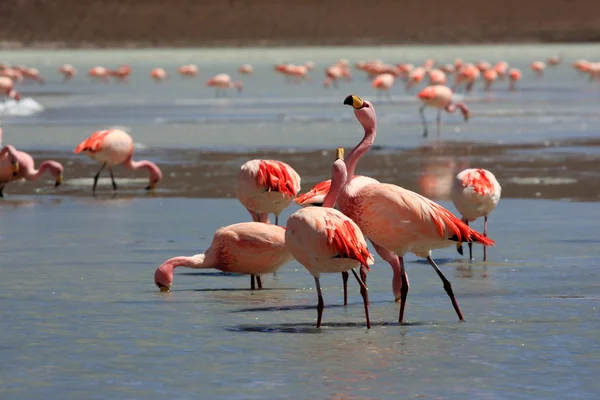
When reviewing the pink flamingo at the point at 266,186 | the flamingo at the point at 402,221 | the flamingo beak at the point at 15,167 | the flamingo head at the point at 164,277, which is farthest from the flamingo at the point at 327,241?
the flamingo beak at the point at 15,167

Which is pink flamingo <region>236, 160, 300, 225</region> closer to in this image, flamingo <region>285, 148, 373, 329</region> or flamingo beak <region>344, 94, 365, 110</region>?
flamingo beak <region>344, 94, 365, 110</region>

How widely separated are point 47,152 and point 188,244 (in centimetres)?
980

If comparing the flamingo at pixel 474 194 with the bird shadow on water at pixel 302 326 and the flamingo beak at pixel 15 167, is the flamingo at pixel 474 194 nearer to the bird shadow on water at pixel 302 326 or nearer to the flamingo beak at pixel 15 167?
the bird shadow on water at pixel 302 326

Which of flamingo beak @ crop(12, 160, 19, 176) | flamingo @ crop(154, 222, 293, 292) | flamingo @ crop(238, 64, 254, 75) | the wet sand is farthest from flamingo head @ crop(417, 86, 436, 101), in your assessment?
flamingo @ crop(238, 64, 254, 75)

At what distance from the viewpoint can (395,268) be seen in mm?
8648

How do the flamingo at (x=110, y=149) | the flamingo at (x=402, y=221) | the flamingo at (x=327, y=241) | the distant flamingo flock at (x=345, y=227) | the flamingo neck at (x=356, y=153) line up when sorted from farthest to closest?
the flamingo at (x=110, y=149)
the flamingo neck at (x=356, y=153)
the flamingo at (x=402, y=221)
the distant flamingo flock at (x=345, y=227)
the flamingo at (x=327, y=241)

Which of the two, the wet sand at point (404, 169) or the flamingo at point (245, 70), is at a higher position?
the wet sand at point (404, 169)

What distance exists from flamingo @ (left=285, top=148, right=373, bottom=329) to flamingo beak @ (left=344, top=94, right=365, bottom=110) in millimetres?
353

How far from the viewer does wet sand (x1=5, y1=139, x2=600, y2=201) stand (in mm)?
15289

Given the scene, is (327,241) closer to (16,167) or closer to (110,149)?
(16,167)

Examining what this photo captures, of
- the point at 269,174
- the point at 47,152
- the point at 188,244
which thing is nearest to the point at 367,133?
the point at 269,174

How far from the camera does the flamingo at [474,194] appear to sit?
1051 centimetres

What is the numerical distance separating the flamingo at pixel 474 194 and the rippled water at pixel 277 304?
1.13 feet

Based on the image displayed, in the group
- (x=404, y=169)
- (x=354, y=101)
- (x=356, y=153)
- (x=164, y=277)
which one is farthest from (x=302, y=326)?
(x=404, y=169)
